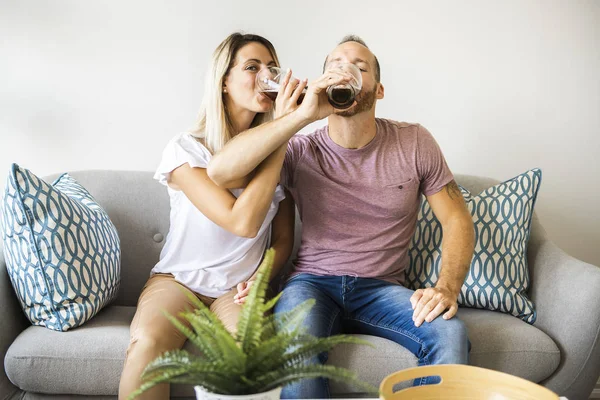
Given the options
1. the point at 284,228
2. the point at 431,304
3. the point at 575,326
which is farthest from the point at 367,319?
the point at 575,326

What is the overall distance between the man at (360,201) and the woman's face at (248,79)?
0.55 feet

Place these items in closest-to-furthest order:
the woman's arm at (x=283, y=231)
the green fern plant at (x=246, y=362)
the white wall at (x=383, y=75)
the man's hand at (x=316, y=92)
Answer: the green fern plant at (x=246, y=362)
the man's hand at (x=316, y=92)
the woman's arm at (x=283, y=231)
the white wall at (x=383, y=75)

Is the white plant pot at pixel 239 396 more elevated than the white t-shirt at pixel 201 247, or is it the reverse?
the white plant pot at pixel 239 396

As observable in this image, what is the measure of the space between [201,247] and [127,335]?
0.36 metres

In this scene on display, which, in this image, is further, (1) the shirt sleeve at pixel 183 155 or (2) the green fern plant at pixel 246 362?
(1) the shirt sleeve at pixel 183 155

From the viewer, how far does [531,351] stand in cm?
188

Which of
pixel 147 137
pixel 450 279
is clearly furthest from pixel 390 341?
pixel 147 137

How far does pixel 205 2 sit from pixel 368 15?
650 millimetres

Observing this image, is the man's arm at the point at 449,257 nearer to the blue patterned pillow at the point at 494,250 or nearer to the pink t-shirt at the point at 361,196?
the pink t-shirt at the point at 361,196

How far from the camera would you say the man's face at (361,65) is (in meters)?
1.98

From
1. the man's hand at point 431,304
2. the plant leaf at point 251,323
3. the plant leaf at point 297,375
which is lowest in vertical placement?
the man's hand at point 431,304

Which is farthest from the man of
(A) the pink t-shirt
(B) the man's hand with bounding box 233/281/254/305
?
(B) the man's hand with bounding box 233/281/254/305

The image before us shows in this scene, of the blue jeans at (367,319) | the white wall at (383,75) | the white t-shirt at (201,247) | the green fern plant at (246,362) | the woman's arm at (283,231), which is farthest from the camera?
the white wall at (383,75)

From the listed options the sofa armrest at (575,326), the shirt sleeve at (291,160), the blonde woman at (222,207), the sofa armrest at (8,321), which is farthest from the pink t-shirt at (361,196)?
the sofa armrest at (8,321)
